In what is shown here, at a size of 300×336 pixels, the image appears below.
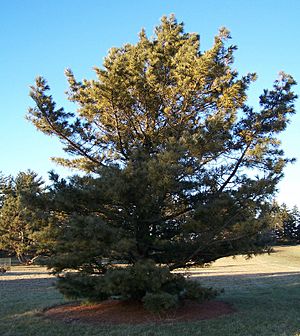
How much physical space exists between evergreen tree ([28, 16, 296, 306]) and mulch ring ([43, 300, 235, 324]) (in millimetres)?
580

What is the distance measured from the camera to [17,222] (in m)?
38.6

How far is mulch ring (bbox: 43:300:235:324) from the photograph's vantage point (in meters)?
9.93

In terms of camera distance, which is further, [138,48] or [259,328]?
[138,48]

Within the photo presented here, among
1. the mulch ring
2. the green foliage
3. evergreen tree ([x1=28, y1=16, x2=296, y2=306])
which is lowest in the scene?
the mulch ring

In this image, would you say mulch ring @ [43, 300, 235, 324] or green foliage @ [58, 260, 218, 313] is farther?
mulch ring @ [43, 300, 235, 324]

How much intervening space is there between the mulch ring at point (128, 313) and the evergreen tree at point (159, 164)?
22.8 inches

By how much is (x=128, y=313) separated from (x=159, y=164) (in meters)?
4.03

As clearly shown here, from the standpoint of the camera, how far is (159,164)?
30.3 feet

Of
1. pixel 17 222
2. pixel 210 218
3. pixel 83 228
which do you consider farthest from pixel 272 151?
pixel 17 222

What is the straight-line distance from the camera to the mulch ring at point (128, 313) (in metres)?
9.93

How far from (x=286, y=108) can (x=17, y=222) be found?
3225 centimetres

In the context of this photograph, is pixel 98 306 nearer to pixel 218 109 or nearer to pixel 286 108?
pixel 218 109

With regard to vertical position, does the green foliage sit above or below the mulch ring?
above

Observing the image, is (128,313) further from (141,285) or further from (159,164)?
(159,164)
